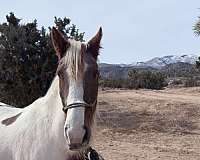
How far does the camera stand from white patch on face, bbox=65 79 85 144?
9.96 ft

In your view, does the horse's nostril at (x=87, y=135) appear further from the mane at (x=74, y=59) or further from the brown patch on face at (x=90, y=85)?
the mane at (x=74, y=59)

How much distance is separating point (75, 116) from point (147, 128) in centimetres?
984

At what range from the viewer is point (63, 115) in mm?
3430

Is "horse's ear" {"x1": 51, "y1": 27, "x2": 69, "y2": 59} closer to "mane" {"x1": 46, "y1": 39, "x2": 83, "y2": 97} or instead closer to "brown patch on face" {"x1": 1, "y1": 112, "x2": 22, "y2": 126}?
"mane" {"x1": 46, "y1": 39, "x2": 83, "y2": 97}

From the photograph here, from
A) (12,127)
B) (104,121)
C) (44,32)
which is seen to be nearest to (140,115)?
(104,121)

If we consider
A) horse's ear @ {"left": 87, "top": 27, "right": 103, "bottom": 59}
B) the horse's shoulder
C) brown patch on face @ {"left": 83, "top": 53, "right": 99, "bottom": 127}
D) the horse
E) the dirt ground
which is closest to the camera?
the horse

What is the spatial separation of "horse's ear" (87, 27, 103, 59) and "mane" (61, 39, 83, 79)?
0.12 meters

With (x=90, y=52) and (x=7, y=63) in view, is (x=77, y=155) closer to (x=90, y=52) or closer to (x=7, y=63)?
(x=90, y=52)

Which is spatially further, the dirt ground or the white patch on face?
the dirt ground

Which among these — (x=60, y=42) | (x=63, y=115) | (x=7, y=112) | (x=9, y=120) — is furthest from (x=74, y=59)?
(x=7, y=112)

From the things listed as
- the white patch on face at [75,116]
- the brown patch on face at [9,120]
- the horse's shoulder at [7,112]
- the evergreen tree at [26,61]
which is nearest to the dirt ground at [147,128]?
the evergreen tree at [26,61]

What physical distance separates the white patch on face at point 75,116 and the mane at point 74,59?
0.07m

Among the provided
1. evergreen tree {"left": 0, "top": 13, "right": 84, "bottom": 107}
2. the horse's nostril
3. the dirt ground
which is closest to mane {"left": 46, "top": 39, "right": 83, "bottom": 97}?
the horse's nostril

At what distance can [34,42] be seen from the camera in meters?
13.7
